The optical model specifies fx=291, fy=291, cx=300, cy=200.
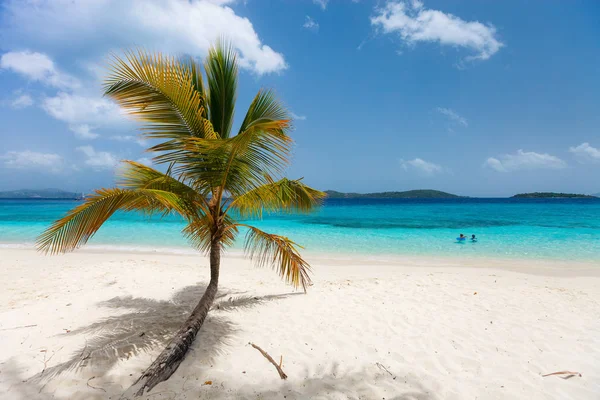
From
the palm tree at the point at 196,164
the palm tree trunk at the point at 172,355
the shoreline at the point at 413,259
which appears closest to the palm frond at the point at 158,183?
the palm tree at the point at 196,164

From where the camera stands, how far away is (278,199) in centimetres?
488

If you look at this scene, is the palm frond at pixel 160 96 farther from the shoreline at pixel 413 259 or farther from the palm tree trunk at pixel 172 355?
the shoreline at pixel 413 259

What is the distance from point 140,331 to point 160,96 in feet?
11.2

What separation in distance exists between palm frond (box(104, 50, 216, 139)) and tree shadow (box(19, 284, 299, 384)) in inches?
114

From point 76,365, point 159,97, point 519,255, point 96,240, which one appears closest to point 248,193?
point 159,97

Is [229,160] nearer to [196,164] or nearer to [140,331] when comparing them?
[196,164]

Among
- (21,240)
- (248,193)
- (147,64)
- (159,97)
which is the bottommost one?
(21,240)

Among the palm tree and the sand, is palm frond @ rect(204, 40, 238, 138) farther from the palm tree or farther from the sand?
the sand

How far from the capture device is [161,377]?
3.06 meters

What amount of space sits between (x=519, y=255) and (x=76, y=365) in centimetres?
1461

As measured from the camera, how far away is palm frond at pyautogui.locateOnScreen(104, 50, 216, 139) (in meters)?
3.99

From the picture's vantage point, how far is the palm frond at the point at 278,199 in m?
4.62

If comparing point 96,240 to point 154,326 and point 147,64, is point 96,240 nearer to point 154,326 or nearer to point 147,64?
point 154,326

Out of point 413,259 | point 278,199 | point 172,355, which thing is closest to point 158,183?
point 278,199
